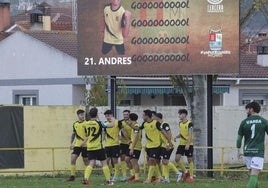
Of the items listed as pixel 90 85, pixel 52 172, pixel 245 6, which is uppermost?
pixel 245 6

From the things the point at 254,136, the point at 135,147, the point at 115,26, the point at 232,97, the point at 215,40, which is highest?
the point at 115,26

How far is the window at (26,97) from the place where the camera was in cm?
4214

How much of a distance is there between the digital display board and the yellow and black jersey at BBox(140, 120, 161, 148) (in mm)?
2726

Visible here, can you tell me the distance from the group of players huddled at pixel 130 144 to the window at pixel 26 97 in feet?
58.6

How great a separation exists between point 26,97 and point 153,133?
20.7m

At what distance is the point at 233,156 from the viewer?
33969 mm

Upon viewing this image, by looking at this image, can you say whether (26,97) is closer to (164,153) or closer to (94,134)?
(164,153)

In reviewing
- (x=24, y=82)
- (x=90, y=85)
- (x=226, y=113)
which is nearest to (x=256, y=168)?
(x=226, y=113)

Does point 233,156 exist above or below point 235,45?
below

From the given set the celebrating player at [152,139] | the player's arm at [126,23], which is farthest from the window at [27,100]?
the celebrating player at [152,139]

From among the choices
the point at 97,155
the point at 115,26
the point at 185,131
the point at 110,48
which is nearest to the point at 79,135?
the point at 97,155

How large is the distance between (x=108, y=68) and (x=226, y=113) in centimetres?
958

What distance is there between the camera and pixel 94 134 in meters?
21.9

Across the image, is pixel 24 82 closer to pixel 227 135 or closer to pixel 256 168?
pixel 227 135
